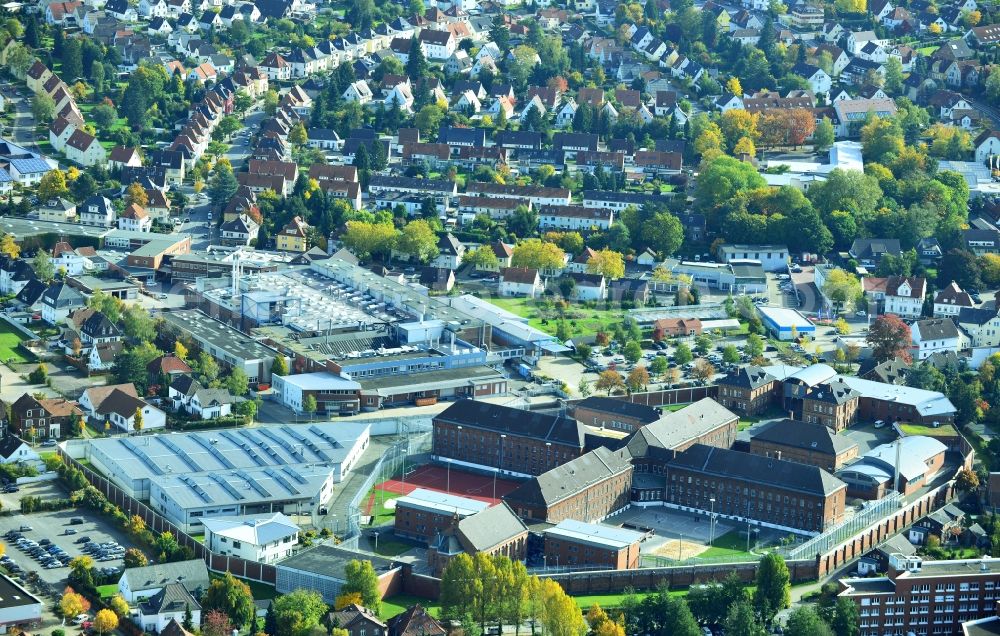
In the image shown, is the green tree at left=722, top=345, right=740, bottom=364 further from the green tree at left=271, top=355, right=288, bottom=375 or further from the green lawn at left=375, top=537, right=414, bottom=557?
the green lawn at left=375, top=537, right=414, bottom=557

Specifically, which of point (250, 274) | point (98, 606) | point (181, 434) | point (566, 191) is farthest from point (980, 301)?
point (98, 606)

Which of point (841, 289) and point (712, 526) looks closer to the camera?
point (712, 526)

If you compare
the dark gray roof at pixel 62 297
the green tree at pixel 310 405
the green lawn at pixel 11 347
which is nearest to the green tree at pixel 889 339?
the green tree at pixel 310 405

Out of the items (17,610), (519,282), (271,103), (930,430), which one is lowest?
(17,610)

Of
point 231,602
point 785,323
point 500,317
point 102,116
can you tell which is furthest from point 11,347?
point 785,323

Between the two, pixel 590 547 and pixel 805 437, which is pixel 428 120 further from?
pixel 590 547

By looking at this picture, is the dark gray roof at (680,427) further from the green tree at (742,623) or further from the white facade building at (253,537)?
the white facade building at (253,537)

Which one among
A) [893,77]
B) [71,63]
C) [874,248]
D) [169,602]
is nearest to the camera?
[169,602]
